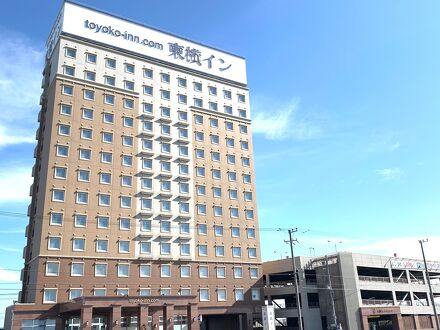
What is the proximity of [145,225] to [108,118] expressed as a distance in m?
17.4

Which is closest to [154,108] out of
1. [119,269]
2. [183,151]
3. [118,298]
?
[183,151]

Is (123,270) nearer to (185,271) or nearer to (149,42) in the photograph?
(185,271)

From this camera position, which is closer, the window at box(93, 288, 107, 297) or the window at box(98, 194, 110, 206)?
the window at box(93, 288, 107, 297)

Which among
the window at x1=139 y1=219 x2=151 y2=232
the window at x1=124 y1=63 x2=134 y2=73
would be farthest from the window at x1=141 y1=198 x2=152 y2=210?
the window at x1=124 y1=63 x2=134 y2=73

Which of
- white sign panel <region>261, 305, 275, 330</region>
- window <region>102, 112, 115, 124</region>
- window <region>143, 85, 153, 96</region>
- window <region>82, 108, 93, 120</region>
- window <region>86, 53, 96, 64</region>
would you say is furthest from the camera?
Result: window <region>143, 85, 153, 96</region>

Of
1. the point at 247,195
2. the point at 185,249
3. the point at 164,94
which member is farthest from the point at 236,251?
the point at 164,94

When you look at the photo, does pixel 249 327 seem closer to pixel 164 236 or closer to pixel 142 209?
pixel 164 236

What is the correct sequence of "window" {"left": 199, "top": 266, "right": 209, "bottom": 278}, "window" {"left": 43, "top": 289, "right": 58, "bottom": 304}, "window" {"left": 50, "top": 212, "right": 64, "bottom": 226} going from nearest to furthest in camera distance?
1. "window" {"left": 43, "top": 289, "right": 58, "bottom": 304}
2. "window" {"left": 50, "top": 212, "right": 64, "bottom": 226}
3. "window" {"left": 199, "top": 266, "right": 209, "bottom": 278}

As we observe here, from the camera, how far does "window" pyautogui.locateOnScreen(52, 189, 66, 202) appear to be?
58812mm

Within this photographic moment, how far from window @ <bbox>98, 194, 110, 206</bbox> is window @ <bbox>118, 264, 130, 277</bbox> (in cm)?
896

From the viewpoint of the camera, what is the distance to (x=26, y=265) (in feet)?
200

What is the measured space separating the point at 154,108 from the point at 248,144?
63.0 ft

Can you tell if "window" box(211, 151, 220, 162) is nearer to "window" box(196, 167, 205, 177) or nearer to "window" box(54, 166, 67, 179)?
"window" box(196, 167, 205, 177)

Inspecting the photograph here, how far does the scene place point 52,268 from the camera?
55.8 m
